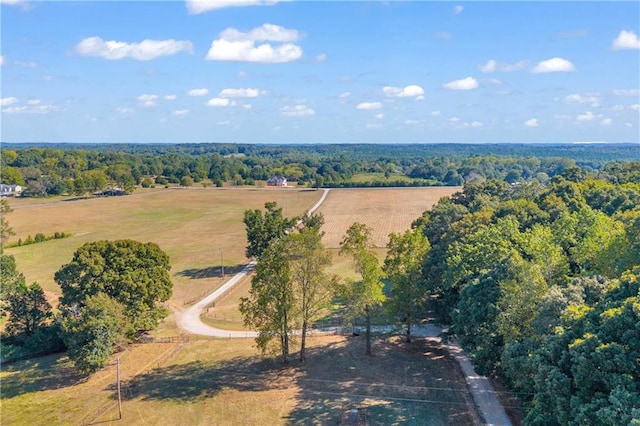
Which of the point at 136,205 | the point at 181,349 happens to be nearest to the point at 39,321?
the point at 181,349

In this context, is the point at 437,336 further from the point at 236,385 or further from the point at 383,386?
the point at 236,385

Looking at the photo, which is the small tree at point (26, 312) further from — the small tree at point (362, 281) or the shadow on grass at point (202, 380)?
the small tree at point (362, 281)

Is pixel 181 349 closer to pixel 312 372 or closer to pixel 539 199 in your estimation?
pixel 312 372

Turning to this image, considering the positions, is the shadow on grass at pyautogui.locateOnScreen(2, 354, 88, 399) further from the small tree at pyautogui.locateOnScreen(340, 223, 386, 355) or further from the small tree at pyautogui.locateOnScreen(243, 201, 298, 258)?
the small tree at pyautogui.locateOnScreen(243, 201, 298, 258)

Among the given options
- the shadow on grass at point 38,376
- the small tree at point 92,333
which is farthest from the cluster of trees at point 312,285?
the shadow on grass at point 38,376

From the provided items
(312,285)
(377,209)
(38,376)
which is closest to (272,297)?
(312,285)

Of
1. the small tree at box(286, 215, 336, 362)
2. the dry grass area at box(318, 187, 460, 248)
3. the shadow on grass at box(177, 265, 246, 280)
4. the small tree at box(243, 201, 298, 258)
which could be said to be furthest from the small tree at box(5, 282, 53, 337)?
the dry grass area at box(318, 187, 460, 248)
